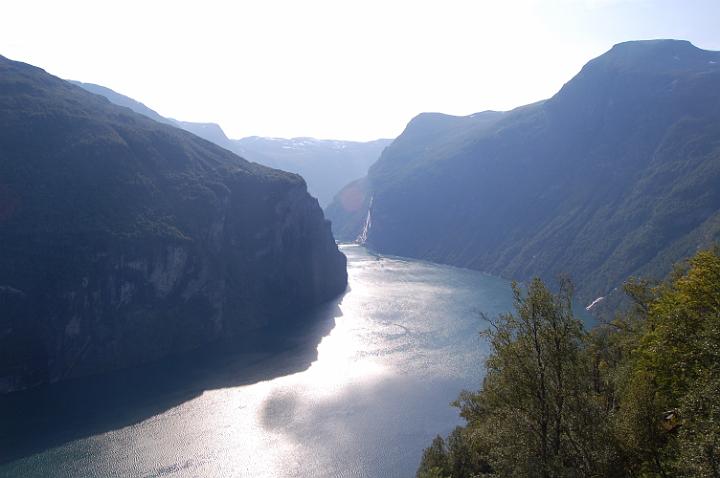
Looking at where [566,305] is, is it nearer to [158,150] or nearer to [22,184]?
[22,184]

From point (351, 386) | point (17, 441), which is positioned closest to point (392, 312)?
point (351, 386)

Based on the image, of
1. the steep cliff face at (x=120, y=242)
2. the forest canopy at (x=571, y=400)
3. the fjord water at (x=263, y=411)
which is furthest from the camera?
the steep cliff face at (x=120, y=242)

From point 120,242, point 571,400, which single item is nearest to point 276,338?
point 120,242

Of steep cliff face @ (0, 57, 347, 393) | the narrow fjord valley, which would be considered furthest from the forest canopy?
steep cliff face @ (0, 57, 347, 393)

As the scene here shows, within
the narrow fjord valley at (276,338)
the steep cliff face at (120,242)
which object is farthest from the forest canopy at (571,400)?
the steep cliff face at (120,242)

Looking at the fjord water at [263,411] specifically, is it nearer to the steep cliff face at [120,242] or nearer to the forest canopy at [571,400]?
the steep cliff face at [120,242]

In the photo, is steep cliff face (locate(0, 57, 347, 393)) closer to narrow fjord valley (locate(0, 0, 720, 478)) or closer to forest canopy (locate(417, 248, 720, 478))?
narrow fjord valley (locate(0, 0, 720, 478))
